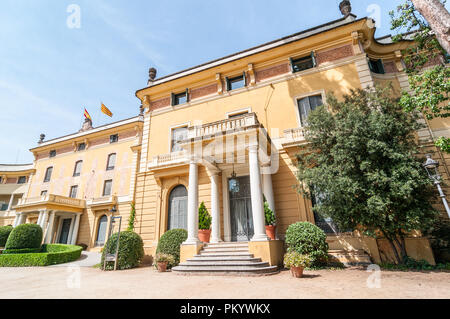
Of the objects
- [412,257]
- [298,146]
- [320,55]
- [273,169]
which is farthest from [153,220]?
[320,55]

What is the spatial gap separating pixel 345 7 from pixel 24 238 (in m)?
24.1

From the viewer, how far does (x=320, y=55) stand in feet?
39.9

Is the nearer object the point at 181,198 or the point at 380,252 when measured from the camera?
the point at 380,252

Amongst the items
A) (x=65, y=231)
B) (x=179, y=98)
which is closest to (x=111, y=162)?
(x=65, y=231)

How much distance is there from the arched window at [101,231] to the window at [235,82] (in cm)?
1646

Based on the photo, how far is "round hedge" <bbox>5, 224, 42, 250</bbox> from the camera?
47.1ft

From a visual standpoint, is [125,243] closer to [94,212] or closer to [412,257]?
[412,257]

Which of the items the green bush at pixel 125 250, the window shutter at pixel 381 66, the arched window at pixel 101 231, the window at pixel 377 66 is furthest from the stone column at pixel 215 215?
the arched window at pixel 101 231

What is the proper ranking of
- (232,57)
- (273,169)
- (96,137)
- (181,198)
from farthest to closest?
(96,137)
(232,57)
(181,198)
(273,169)

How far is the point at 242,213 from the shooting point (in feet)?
37.9

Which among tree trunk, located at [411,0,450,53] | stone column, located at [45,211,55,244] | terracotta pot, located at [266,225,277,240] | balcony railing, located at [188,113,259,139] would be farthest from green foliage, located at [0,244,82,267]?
tree trunk, located at [411,0,450,53]

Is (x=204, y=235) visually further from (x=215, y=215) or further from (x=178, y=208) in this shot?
(x=178, y=208)
